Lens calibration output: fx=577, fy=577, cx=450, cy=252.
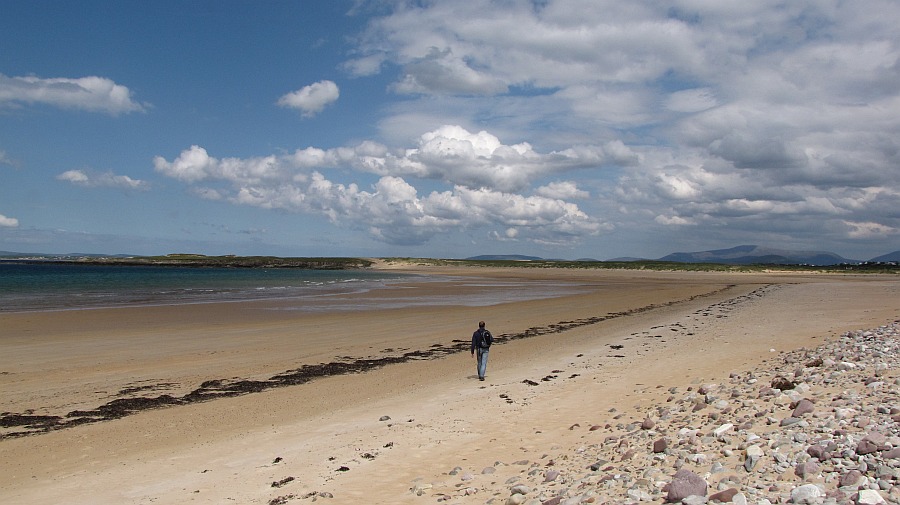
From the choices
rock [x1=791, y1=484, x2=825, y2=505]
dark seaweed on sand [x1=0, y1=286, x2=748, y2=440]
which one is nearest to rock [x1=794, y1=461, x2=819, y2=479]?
rock [x1=791, y1=484, x2=825, y2=505]

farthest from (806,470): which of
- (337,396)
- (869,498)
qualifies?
(337,396)

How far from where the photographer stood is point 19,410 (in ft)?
40.4

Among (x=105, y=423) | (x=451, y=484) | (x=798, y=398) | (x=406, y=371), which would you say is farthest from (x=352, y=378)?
(x=798, y=398)

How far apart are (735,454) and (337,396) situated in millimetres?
9275

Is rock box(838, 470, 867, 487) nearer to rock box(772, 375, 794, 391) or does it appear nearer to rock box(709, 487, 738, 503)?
rock box(709, 487, 738, 503)

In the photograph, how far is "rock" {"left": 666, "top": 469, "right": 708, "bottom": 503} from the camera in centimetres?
550

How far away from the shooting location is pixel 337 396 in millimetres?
13625

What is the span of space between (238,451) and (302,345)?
39.1ft

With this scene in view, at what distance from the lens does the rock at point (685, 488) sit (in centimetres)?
550

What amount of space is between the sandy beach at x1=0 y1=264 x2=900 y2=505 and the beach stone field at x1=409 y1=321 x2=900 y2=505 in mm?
261

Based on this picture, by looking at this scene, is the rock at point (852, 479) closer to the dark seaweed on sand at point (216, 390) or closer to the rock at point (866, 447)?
the rock at point (866, 447)

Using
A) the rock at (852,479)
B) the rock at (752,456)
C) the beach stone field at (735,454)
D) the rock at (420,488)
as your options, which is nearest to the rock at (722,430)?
the beach stone field at (735,454)

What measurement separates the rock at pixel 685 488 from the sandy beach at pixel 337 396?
6.94 ft

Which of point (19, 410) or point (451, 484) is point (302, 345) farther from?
point (451, 484)
